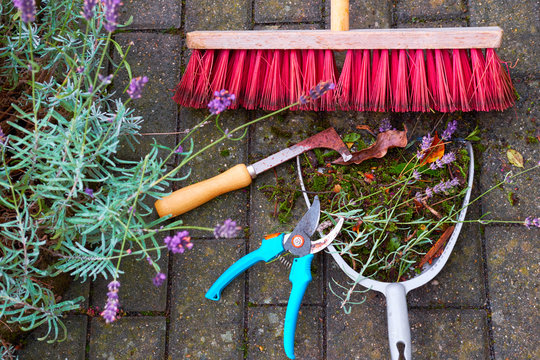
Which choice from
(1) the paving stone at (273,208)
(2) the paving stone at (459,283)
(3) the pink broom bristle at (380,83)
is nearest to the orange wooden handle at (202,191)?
(1) the paving stone at (273,208)

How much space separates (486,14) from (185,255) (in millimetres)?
1575

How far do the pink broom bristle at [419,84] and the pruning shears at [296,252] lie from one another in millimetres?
522

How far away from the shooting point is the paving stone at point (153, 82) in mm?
2043

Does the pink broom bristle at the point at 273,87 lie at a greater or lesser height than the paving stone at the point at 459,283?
greater

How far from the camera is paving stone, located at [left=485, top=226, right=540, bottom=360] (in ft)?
6.29

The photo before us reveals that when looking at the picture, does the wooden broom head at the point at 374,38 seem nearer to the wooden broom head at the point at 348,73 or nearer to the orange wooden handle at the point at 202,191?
the wooden broom head at the point at 348,73

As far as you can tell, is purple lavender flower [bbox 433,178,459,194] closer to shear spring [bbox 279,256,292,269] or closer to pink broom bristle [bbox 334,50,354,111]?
pink broom bristle [bbox 334,50,354,111]

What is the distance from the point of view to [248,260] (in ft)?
5.92

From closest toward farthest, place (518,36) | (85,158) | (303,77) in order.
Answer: (85,158)
(303,77)
(518,36)

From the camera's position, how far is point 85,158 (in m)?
1.62

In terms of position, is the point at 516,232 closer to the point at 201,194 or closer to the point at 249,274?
the point at 249,274

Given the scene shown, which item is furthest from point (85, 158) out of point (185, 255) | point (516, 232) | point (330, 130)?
point (516, 232)

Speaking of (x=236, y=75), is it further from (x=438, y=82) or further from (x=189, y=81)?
(x=438, y=82)

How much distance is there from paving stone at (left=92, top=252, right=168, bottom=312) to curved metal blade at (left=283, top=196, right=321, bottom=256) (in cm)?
54
